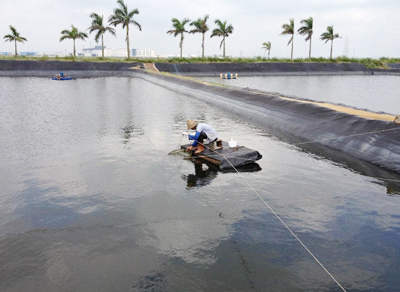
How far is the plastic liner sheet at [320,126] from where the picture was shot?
13.0 metres

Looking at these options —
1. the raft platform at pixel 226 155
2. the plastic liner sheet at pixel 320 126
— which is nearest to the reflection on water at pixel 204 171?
the raft platform at pixel 226 155

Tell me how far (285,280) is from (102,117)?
63.9 feet

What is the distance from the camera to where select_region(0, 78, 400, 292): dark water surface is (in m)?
6.39

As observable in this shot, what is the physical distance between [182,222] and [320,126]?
456 inches

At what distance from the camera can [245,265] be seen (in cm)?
673

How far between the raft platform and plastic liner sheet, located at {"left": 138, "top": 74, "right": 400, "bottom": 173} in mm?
4721

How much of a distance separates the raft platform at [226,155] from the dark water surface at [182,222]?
0.51 metres

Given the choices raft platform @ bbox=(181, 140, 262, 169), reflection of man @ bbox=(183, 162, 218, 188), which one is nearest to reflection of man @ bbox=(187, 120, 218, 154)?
raft platform @ bbox=(181, 140, 262, 169)

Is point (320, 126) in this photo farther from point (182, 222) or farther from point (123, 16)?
point (123, 16)

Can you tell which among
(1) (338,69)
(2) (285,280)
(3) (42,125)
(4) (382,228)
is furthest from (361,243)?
(1) (338,69)

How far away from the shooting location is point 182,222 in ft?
27.7

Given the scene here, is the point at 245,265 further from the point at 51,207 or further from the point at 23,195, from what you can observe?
the point at 23,195

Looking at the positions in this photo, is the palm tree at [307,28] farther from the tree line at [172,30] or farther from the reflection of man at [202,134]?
the reflection of man at [202,134]

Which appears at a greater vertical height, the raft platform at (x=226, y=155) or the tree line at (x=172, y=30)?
the tree line at (x=172, y=30)
